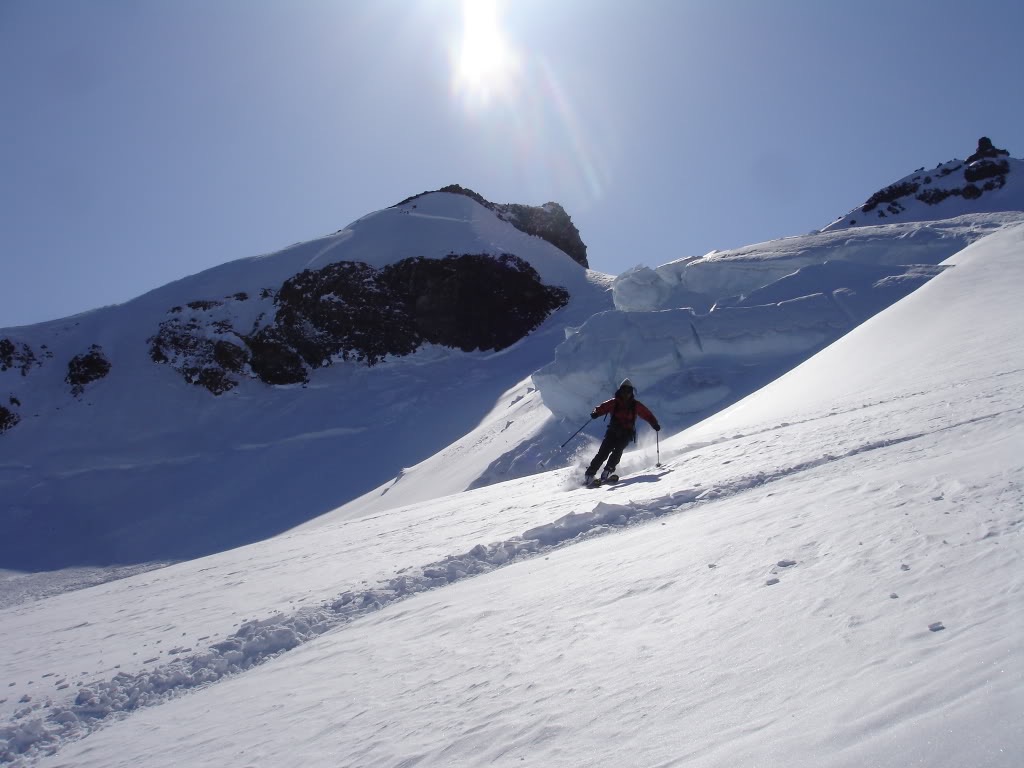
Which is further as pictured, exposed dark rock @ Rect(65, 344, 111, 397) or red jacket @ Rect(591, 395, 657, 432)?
exposed dark rock @ Rect(65, 344, 111, 397)

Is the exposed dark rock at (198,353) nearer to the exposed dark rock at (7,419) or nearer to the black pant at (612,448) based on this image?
the exposed dark rock at (7,419)

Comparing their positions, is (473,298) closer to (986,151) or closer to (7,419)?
(7,419)

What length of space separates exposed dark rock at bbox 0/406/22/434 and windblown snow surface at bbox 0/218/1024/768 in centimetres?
3303

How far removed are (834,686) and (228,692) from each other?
366 cm

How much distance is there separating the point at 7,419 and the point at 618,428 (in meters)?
37.1

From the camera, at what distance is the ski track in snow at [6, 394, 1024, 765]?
424 centimetres

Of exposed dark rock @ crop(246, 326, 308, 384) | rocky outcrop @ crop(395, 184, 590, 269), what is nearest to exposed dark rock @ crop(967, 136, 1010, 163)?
rocky outcrop @ crop(395, 184, 590, 269)

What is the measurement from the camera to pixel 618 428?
10.7 m

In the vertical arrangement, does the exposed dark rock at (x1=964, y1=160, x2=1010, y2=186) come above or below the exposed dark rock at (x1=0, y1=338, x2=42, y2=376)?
below

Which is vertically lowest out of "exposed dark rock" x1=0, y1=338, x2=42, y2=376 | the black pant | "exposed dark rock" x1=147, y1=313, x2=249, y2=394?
the black pant

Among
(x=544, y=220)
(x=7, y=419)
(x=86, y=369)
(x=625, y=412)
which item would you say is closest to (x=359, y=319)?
(x=86, y=369)

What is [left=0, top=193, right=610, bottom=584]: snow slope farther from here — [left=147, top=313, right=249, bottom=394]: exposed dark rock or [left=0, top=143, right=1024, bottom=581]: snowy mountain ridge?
[left=147, top=313, right=249, bottom=394]: exposed dark rock

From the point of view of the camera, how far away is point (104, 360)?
129 feet

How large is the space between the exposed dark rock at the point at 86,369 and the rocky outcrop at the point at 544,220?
97.9ft
